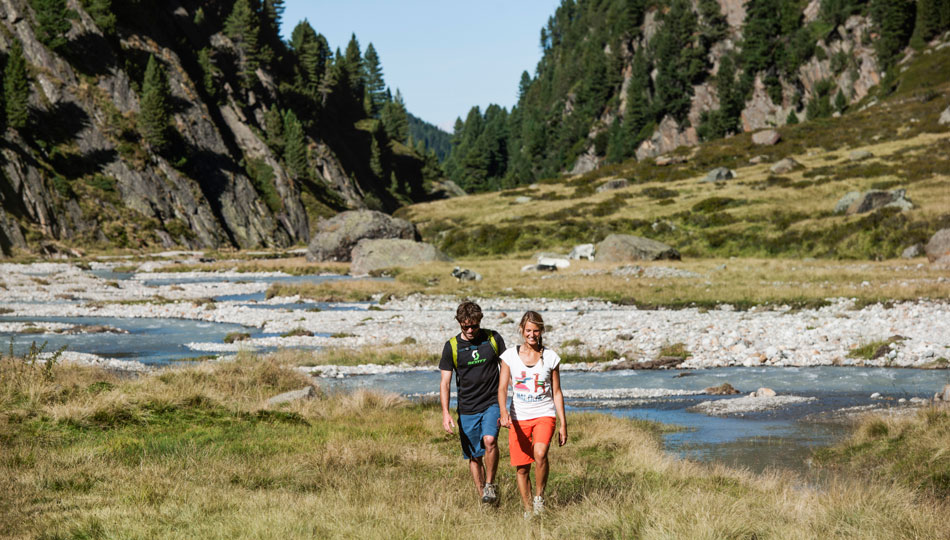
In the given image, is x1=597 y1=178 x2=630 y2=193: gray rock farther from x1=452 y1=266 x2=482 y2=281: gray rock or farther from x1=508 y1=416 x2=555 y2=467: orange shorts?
x1=508 y1=416 x2=555 y2=467: orange shorts

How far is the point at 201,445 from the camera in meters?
10.4

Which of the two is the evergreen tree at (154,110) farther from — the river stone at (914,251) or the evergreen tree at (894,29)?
the evergreen tree at (894,29)

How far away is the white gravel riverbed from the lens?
21.3m

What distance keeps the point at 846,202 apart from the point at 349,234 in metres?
43.3

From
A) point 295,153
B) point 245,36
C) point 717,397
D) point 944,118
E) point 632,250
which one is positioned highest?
point 245,36

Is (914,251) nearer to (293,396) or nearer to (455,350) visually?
(293,396)

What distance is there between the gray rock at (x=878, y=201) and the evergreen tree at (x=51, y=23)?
84299 mm

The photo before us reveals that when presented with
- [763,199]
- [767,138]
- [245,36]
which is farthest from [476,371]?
[245,36]

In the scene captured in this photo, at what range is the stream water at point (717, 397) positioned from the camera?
40.0 feet

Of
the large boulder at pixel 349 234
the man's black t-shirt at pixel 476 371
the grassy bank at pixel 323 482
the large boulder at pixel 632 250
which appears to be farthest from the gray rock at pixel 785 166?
the man's black t-shirt at pixel 476 371

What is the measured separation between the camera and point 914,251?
1747 inches

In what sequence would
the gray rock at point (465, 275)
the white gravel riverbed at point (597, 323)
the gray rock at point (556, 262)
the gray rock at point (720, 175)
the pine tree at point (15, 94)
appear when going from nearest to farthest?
the white gravel riverbed at point (597, 323) < the gray rock at point (465, 275) < the gray rock at point (556, 262) < the pine tree at point (15, 94) < the gray rock at point (720, 175)

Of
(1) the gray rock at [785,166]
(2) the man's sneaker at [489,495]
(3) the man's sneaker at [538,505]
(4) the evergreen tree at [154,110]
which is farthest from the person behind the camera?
(4) the evergreen tree at [154,110]

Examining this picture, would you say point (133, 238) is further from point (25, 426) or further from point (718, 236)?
point (25, 426)
